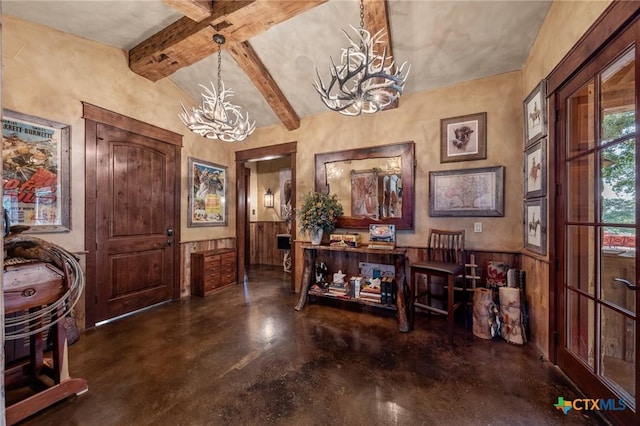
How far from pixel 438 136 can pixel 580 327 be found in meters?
2.36

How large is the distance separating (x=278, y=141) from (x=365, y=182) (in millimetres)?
1795

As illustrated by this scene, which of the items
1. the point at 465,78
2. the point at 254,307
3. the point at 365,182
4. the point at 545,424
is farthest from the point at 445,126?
the point at 254,307

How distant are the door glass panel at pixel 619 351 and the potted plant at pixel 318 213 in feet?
Answer: 8.96

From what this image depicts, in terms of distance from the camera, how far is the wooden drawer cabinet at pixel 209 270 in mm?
4078

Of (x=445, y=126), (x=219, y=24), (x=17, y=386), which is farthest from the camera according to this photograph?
(x=445, y=126)

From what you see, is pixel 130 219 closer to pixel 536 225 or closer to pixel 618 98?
pixel 536 225

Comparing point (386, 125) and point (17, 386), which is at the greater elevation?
point (386, 125)

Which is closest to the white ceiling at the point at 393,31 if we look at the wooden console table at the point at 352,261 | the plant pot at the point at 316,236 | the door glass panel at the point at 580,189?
the door glass panel at the point at 580,189

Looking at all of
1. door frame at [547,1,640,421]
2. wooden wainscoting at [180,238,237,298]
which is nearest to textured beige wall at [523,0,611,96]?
door frame at [547,1,640,421]

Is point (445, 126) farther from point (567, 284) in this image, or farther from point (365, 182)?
point (567, 284)

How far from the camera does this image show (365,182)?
12.3 feet

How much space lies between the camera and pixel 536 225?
2512mm

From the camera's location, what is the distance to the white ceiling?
2.47 meters

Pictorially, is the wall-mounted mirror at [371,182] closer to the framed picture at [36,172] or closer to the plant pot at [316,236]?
the plant pot at [316,236]
